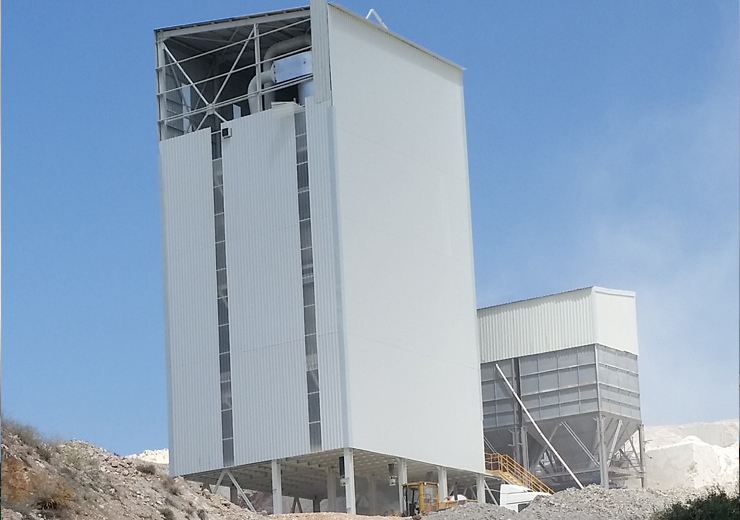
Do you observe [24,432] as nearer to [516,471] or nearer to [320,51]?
[320,51]

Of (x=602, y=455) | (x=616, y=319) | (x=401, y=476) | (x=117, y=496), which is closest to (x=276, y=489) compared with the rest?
(x=401, y=476)

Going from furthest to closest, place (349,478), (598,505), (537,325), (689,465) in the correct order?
(689,465) < (537,325) < (349,478) < (598,505)

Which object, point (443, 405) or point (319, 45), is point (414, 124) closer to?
point (319, 45)

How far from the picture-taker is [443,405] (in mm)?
55625

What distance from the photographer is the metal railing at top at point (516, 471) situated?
212 feet

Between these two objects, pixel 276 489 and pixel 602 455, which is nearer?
pixel 276 489

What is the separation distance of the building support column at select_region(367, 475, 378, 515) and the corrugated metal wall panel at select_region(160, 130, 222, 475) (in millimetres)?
6919

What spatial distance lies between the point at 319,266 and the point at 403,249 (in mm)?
4302

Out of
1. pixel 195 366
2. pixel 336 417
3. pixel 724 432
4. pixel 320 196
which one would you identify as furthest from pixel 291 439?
pixel 724 432

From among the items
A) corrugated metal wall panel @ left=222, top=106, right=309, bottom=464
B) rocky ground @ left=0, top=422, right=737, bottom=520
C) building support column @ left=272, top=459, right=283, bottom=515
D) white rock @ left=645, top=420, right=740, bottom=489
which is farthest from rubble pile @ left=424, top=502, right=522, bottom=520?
white rock @ left=645, top=420, right=740, bottom=489

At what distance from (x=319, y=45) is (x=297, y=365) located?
1252 cm

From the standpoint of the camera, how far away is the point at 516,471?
214 ft

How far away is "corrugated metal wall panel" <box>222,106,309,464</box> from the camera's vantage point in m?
52.6

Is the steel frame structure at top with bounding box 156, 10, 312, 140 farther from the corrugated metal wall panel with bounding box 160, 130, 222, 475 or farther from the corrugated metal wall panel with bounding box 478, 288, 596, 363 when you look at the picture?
the corrugated metal wall panel with bounding box 478, 288, 596, 363
